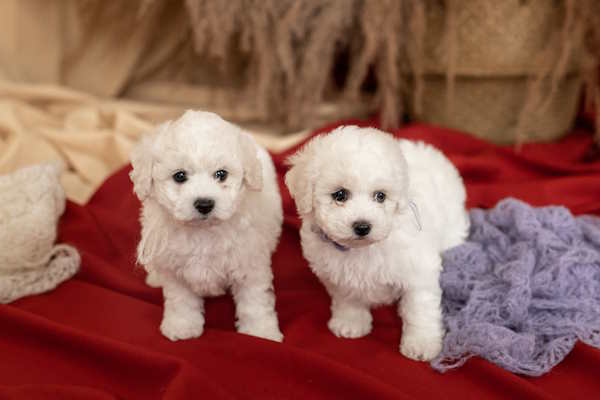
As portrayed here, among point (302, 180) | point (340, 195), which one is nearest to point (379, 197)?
point (340, 195)

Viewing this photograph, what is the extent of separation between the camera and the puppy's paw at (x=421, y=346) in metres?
1.76

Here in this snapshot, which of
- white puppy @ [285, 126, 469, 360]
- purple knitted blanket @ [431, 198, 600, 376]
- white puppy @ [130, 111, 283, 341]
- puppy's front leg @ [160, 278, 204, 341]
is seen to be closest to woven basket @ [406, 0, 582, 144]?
purple knitted blanket @ [431, 198, 600, 376]

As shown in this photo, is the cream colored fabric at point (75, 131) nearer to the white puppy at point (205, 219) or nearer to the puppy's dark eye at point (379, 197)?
the white puppy at point (205, 219)

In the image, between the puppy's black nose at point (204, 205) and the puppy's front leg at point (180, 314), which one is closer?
the puppy's black nose at point (204, 205)

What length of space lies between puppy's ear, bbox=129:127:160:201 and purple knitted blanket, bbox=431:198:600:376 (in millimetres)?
1050

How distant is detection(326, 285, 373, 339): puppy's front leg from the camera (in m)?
1.91

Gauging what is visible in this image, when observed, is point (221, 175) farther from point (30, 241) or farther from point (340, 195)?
point (30, 241)

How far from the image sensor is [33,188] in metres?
2.31

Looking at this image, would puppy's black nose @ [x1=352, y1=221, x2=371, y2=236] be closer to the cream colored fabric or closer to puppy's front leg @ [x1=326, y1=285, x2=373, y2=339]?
puppy's front leg @ [x1=326, y1=285, x2=373, y2=339]

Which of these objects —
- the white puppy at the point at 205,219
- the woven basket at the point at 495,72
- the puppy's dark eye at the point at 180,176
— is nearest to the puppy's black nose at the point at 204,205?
the white puppy at the point at 205,219

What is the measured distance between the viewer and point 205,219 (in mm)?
1642

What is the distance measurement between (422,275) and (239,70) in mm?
2433

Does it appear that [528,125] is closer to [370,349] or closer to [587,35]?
[587,35]

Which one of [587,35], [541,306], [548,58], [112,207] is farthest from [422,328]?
[587,35]
